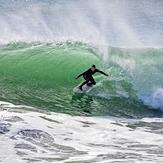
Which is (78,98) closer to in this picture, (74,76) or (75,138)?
(74,76)

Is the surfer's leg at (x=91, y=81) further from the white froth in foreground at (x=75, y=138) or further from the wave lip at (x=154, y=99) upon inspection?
the white froth in foreground at (x=75, y=138)

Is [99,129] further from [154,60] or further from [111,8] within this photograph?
[111,8]

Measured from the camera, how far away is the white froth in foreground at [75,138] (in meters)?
10.6

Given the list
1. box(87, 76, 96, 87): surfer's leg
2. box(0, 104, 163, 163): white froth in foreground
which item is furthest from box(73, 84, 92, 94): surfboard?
box(0, 104, 163, 163): white froth in foreground

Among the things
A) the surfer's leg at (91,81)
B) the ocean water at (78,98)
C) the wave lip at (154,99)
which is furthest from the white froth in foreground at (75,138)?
the surfer's leg at (91,81)

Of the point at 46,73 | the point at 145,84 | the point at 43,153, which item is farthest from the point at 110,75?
the point at 43,153

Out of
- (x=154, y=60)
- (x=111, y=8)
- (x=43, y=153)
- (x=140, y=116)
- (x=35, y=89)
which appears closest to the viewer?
(x=43, y=153)

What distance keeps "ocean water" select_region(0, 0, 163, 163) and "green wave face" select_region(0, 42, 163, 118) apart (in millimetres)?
37

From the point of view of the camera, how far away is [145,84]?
58.0 ft

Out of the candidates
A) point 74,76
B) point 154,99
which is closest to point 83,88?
point 74,76

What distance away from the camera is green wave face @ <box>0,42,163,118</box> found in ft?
51.6

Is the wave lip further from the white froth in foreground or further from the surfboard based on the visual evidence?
the surfboard

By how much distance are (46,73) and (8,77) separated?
5.49ft

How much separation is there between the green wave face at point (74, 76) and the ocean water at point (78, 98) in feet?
0.12
